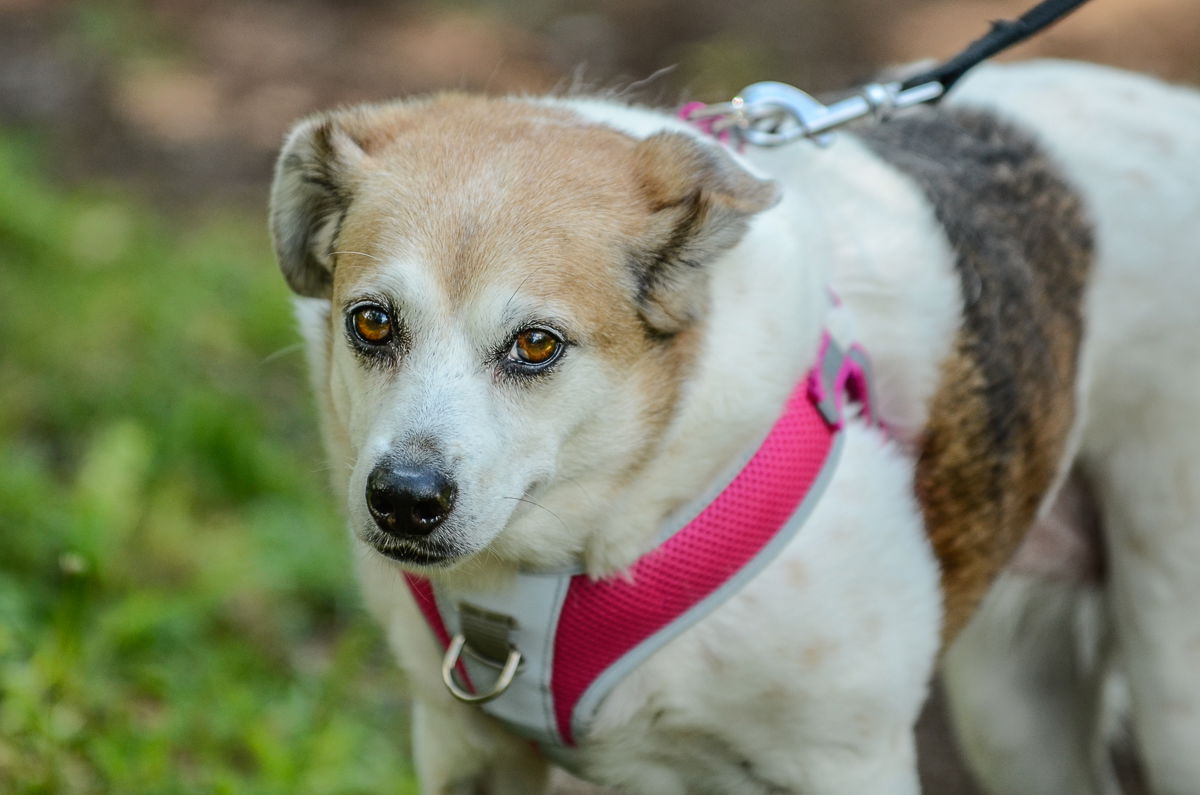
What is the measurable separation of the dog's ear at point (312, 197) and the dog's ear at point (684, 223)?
21.3 inches

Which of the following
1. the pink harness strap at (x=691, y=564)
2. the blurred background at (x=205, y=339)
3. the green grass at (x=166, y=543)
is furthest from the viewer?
the blurred background at (x=205, y=339)

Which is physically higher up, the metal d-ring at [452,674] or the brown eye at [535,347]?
the brown eye at [535,347]

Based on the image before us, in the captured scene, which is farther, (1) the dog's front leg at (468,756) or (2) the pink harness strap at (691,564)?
(1) the dog's front leg at (468,756)

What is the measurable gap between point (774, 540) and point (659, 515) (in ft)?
0.70

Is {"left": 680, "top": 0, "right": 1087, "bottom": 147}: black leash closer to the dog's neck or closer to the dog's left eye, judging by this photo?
the dog's neck

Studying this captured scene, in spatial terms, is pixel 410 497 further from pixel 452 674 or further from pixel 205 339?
pixel 205 339

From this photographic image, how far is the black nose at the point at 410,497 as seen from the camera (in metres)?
2.15

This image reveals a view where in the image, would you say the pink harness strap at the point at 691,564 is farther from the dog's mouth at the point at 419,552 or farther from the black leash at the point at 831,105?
the black leash at the point at 831,105

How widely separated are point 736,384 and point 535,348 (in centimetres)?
40

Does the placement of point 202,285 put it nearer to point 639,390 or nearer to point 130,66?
point 130,66

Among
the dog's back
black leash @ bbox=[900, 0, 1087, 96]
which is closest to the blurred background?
black leash @ bbox=[900, 0, 1087, 96]

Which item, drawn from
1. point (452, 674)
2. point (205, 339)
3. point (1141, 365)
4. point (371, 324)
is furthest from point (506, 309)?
point (205, 339)

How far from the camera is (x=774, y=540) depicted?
242 centimetres

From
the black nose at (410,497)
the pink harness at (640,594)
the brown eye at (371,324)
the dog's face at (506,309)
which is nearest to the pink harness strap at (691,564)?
the pink harness at (640,594)
